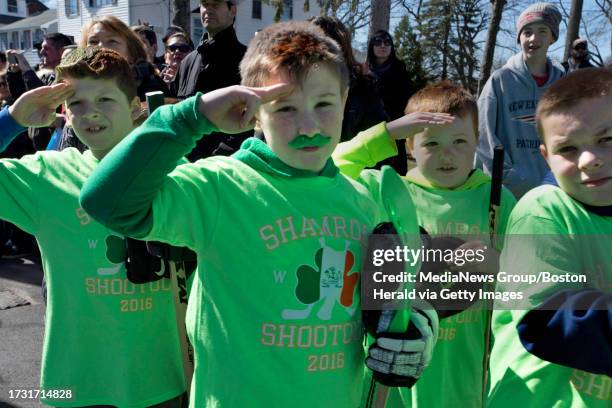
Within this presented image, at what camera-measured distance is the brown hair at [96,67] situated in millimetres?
2367

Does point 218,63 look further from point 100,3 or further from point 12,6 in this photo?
point 12,6

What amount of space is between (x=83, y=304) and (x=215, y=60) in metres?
2.27

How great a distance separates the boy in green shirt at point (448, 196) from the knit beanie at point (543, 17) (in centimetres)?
164

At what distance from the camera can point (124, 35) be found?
3785mm

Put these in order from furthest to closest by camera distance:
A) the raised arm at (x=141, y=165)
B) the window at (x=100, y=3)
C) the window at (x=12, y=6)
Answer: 1. the window at (x=12, y=6)
2. the window at (x=100, y=3)
3. the raised arm at (x=141, y=165)

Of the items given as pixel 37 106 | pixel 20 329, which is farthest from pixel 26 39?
pixel 37 106

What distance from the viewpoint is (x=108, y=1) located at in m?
33.3

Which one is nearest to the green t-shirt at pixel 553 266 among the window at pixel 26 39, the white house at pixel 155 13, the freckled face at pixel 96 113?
the freckled face at pixel 96 113

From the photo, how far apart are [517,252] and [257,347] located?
82cm

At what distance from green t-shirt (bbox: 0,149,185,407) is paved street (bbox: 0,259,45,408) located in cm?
156

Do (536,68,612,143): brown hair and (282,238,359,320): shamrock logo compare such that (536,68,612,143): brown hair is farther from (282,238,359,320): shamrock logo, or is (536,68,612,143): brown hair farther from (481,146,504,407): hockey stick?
(282,238,359,320): shamrock logo

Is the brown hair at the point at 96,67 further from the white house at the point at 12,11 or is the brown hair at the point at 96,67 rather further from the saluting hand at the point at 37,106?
the white house at the point at 12,11

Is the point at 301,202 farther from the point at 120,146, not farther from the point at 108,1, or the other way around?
the point at 108,1

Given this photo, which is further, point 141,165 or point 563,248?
point 563,248
